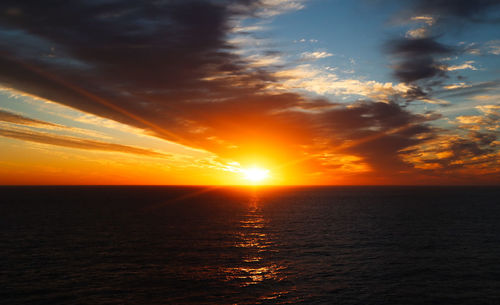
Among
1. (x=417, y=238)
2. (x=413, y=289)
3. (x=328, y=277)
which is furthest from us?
(x=417, y=238)

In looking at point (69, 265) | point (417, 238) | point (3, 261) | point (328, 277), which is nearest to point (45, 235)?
point (3, 261)

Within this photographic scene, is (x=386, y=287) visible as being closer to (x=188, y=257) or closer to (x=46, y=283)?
(x=188, y=257)

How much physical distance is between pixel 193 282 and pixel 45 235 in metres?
49.6

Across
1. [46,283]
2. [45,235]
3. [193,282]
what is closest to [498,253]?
[193,282]

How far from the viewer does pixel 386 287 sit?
38250 millimetres

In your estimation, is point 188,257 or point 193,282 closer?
point 193,282

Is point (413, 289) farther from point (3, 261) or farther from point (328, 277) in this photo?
point (3, 261)

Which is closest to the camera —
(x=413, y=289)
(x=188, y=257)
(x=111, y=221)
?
(x=413, y=289)

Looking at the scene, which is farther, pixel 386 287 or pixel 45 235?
pixel 45 235

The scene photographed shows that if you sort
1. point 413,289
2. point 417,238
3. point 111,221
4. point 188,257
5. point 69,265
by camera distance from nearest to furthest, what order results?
point 413,289 < point 69,265 < point 188,257 < point 417,238 < point 111,221

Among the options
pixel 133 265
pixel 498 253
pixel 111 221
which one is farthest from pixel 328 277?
pixel 111 221

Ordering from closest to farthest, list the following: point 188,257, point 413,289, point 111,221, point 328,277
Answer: point 413,289, point 328,277, point 188,257, point 111,221

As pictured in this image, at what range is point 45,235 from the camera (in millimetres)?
69188

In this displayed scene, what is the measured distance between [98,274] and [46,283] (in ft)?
20.1
